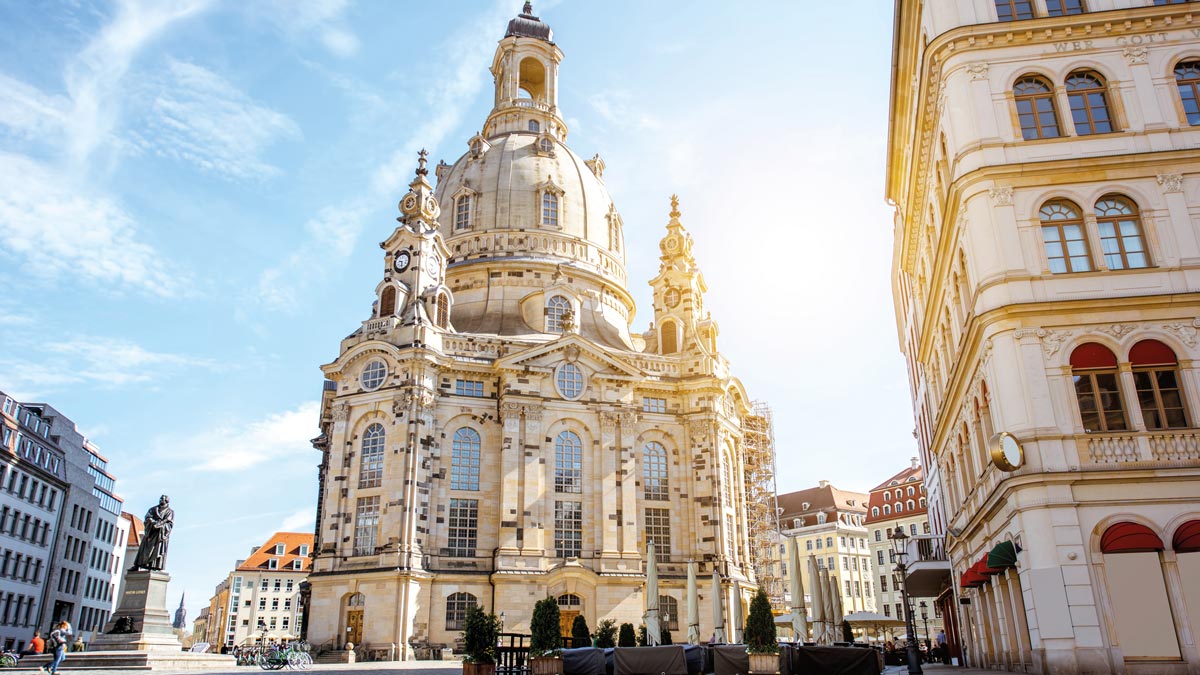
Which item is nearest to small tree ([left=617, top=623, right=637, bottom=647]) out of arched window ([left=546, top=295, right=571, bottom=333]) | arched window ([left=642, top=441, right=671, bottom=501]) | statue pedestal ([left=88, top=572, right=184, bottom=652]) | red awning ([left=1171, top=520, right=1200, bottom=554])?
statue pedestal ([left=88, top=572, right=184, bottom=652])

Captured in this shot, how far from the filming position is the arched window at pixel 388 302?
55.8 meters

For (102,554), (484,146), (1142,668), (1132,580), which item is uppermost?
(484,146)

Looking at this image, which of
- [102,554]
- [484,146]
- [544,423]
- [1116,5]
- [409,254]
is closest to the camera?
[1116,5]

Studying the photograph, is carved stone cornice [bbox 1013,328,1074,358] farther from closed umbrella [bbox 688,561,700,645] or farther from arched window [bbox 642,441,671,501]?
arched window [bbox 642,441,671,501]

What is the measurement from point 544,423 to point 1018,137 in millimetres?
35132

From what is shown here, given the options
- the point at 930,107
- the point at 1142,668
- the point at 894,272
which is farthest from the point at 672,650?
the point at 894,272

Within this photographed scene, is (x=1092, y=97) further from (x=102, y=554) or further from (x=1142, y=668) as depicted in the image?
(x=102, y=554)

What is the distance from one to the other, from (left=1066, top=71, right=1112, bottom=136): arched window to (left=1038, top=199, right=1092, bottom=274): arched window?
2322mm

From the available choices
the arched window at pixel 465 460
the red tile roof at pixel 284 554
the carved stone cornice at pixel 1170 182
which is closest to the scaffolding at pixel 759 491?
the arched window at pixel 465 460

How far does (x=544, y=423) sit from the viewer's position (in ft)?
177

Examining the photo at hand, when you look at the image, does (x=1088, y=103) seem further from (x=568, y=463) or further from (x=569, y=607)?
(x=569, y=607)

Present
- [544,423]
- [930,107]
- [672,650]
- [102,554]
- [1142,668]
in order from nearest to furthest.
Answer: [1142,668], [672,650], [930,107], [544,423], [102,554]

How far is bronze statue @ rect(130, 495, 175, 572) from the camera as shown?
3241 cm

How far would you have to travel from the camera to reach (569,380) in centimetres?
5550
